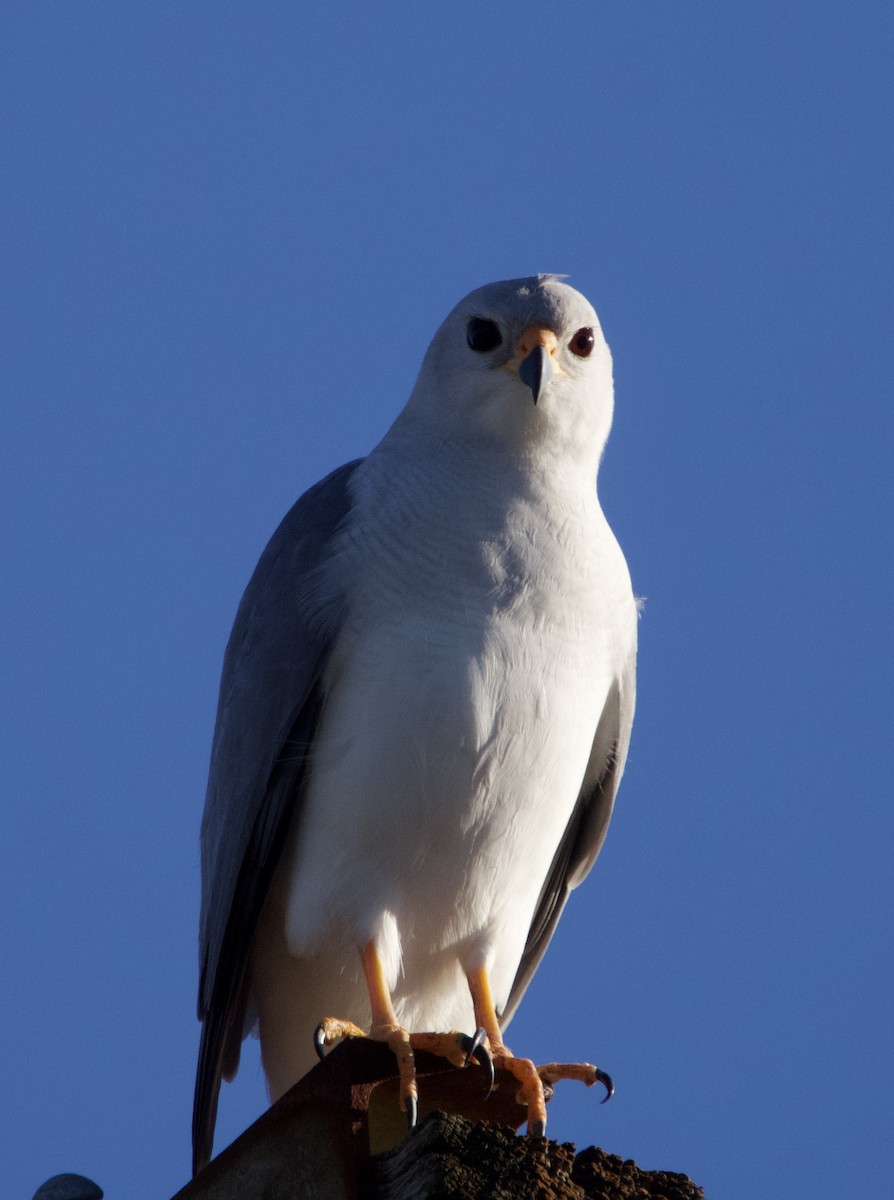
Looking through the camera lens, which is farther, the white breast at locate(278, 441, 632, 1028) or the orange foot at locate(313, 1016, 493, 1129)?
the white breast at locate(278, 441, 632, 1028)

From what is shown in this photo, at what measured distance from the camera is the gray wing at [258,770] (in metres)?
5.43

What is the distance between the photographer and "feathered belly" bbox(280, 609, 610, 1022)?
514 centimetres

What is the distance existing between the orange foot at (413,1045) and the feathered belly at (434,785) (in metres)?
0.59

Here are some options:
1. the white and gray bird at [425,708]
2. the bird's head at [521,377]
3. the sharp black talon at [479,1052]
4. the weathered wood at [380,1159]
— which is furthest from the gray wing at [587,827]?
the weathered wood at [380,1159]

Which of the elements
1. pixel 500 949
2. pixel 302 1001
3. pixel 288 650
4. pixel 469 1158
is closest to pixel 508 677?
pixel 288 650

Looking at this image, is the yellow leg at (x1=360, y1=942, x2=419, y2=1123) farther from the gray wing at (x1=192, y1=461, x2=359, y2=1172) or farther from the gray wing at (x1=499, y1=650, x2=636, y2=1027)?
the gray wing at (x1=499, y1=650, x2=636, y2=1027)

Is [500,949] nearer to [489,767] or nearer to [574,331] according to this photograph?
[489,767]

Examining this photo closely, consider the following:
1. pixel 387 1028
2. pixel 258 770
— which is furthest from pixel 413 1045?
pixel 258 770

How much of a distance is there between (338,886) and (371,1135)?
157cm

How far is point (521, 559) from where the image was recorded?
533 centimetres

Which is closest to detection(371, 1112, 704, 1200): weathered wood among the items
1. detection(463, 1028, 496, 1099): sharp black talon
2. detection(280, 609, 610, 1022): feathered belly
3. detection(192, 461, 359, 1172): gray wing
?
detection(463, 1028, 496, 1099): sharp black talon

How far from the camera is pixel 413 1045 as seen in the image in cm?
443

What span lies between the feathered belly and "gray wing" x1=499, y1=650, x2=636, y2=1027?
1.55 feet

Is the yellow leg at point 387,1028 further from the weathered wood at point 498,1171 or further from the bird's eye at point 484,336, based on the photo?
the bird's eye at point 484,336
